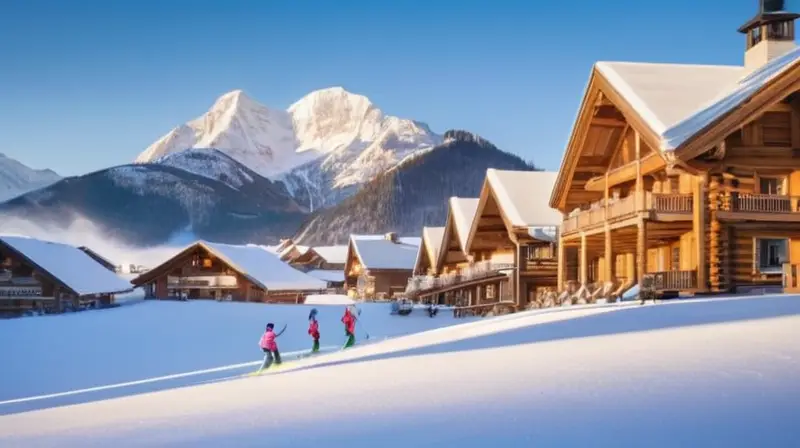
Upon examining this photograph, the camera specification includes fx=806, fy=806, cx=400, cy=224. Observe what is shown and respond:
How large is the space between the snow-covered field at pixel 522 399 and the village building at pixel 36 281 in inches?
1337

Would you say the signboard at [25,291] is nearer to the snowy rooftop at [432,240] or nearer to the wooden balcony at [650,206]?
the snowy rooftop at [432,240]

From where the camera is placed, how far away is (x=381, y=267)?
6512cm

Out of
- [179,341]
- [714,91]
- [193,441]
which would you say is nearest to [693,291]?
[714,91]

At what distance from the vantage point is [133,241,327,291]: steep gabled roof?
51.2 meters

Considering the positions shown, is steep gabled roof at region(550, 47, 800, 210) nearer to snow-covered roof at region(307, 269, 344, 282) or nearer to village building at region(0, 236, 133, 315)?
village building at region(0, 236, 133, 315)

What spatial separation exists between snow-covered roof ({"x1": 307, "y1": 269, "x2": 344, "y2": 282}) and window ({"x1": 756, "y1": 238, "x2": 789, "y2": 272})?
62.4 m

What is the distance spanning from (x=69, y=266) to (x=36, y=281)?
2.25m

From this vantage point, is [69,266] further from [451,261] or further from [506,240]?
[506,240]

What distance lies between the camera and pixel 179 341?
98.7ft

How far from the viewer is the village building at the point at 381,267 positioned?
65.2 m

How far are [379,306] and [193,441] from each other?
3711cm

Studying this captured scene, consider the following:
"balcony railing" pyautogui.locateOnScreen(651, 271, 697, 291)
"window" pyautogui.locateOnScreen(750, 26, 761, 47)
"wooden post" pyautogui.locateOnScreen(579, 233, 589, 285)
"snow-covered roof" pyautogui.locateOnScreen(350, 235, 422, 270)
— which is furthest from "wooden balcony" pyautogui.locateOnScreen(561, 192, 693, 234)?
"snow-covered roof" pyautogui.locateOnScreen(350, 235, 422, 270)

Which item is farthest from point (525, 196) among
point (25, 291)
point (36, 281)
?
point (25, 291)

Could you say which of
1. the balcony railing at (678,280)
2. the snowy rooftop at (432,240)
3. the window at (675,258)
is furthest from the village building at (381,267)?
the balcony railing at (678,280)
